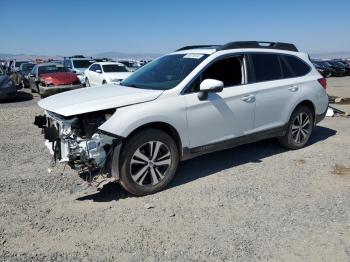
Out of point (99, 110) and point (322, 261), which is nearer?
point (322, 261)

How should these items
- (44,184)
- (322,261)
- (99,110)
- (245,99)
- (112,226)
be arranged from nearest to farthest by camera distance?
1. (322,261)
2. (112,226)
3. (99,110)
4. (44,184)
5. (245,99)

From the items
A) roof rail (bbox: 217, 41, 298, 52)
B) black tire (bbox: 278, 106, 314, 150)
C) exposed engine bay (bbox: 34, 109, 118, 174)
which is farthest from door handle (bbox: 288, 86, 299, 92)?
exposed engine bay (bbox: 34, 109, 118, 174)

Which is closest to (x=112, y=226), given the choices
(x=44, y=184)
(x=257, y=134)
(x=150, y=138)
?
(x=150, y=138)

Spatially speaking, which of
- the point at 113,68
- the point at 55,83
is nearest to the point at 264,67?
the point at 55,83

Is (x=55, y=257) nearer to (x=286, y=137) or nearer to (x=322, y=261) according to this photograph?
(x=322, y=261)

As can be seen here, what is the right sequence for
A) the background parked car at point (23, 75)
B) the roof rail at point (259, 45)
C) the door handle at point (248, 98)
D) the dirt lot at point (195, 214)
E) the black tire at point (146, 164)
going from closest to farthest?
1. the dirt lot at point (195, 214)
2. the black tire at point (146, 164)
3. the door handle at point (248, 98)
4. the roof rail at point (259, 45)
5. the background parked car at point (23, 75)

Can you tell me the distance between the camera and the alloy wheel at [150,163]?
4.58 meters

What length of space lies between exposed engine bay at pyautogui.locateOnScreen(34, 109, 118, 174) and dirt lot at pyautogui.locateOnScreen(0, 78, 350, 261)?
1.79ft

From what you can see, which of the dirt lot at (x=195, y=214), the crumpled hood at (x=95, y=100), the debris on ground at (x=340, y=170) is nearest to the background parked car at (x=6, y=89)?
the dirt lot at (x=195, y=214)

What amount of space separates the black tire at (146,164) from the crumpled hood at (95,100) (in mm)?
433

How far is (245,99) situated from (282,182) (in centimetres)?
131

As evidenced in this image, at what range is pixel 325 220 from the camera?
13.4ft

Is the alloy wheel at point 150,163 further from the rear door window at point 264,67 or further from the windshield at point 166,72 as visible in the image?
the rear door window at point 264,67

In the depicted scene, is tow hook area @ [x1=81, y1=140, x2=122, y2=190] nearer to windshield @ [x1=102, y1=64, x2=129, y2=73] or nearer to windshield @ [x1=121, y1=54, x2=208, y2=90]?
windshield @ [x1=121, y1=54, x2=208, y2=90]
